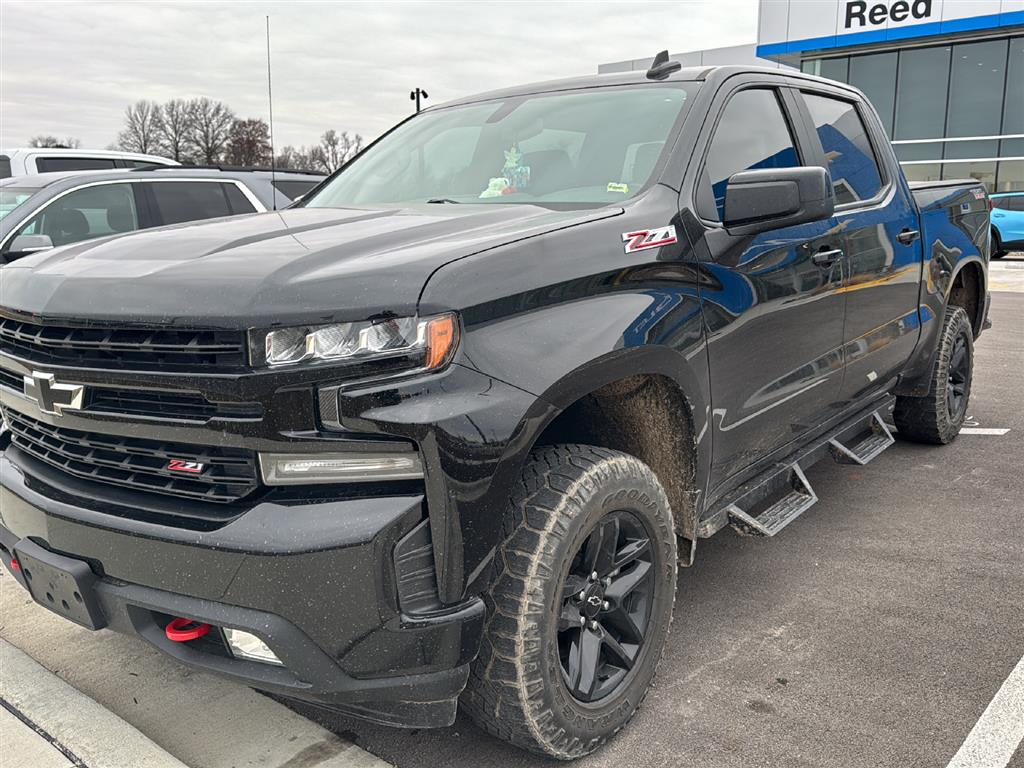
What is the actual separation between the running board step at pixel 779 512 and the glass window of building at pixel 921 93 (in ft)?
82.1

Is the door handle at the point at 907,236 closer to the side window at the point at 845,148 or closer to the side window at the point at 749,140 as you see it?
the side window at the point at 845,148

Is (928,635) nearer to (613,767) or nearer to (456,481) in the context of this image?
(613,767)

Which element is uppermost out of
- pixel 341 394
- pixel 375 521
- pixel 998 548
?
pixel 341 394

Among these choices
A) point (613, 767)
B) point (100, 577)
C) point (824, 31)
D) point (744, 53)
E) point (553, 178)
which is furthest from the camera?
point (744, 53)

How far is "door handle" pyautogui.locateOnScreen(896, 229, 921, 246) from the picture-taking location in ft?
13.8

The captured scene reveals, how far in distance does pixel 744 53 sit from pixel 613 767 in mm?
36271

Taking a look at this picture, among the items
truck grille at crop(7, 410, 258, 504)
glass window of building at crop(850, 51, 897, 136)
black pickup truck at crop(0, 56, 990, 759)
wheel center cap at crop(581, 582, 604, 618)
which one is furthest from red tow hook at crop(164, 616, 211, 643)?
glass window of building at crop(850, 51, 897, 136)

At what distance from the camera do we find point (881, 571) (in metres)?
3.69

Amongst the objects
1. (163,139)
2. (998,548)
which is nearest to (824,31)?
(998,548)

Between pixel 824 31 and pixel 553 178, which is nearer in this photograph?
pixel 553 178

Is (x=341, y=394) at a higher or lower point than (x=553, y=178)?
Result: lower

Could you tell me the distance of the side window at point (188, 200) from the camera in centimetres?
676

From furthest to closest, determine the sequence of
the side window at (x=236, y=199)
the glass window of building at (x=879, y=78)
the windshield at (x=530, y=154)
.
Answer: the glass window of building at (x=879, y=78) → the side window at (x=236, y=199) → the windshield at (x=530, y=154)

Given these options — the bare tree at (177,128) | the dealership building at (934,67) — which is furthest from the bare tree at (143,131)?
the dealership building at (934,67)
